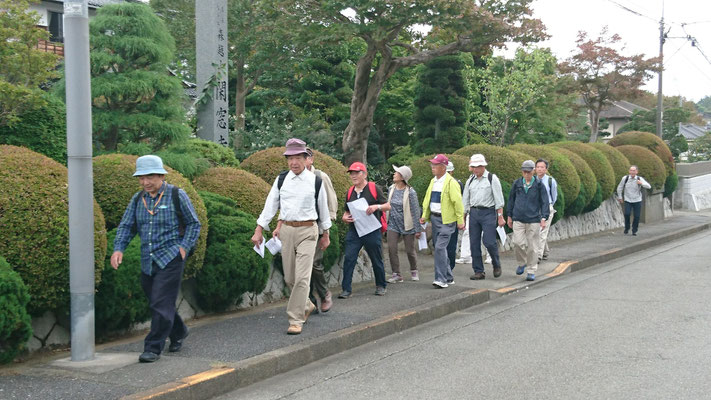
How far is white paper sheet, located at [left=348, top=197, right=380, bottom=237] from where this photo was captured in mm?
9586

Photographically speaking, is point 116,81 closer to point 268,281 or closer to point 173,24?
point 268,281

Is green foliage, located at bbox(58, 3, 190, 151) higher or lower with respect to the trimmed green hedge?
higher

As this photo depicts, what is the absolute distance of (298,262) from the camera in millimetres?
7531

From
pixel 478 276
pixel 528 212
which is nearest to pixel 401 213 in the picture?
pixel 478 276

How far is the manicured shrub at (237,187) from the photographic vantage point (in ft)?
31.1

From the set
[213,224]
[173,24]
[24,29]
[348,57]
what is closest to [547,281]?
[213,224]

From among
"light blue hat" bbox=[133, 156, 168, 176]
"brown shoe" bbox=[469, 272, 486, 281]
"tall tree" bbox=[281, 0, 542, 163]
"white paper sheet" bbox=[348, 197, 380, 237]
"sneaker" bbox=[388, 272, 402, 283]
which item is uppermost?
"tall tree" bbox=[281, 0, 542, 163]

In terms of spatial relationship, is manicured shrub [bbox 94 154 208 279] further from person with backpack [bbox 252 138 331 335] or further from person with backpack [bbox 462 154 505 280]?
person with backpack [bbox 462 154 505 280]

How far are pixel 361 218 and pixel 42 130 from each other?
4044mm

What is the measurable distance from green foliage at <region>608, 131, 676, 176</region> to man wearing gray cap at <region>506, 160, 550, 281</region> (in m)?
15.3

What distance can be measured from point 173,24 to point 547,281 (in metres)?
16.4

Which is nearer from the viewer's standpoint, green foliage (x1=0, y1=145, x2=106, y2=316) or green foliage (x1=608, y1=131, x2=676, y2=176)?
green foliage (x1=0, y1=145, x2=106, y2=316)

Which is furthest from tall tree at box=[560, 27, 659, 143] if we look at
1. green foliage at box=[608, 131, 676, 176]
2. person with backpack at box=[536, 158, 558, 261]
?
person with backpack at box=[536, 158, 558, 261]

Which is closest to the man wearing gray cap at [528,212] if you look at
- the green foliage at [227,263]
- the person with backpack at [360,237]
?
the person with backpack at [360,237]
